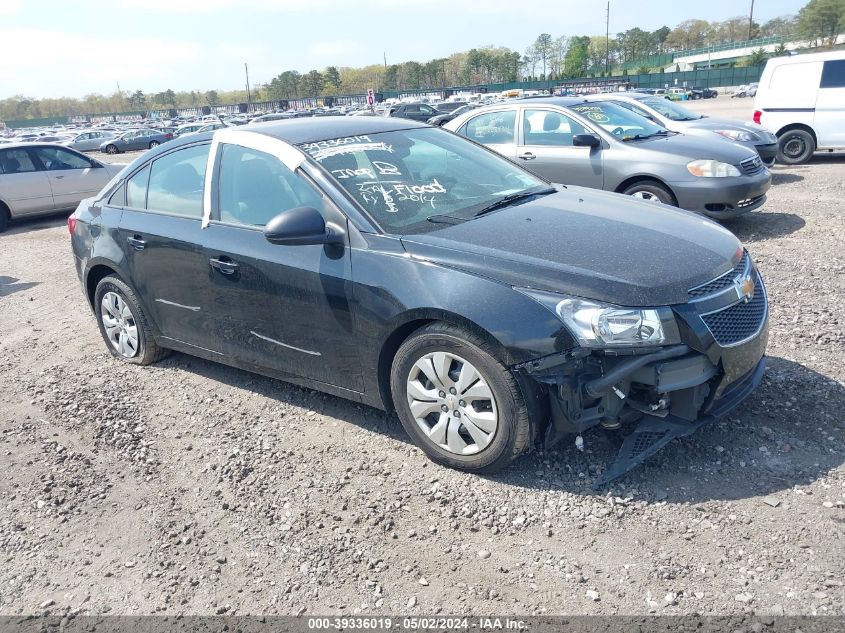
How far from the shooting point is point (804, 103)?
13.3 m

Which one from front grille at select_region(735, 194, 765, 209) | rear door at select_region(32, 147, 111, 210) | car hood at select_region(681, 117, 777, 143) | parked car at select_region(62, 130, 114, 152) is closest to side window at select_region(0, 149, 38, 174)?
rear door at select_region(32, 147, 111, 210)

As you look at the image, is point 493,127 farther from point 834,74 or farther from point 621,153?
point 834,74

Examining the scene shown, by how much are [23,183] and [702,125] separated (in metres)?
12.1

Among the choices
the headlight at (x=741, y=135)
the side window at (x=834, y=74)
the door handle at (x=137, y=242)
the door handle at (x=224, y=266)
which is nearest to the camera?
the door handle at (x=224, y=266)

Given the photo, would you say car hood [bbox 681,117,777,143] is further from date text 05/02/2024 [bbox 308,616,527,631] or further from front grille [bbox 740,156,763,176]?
date text 05/02/2024 [bbox 308,616,527,631]

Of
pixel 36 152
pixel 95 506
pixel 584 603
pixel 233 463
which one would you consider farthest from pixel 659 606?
pixel 36 152

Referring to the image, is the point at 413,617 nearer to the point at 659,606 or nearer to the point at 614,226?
the point at 659,606

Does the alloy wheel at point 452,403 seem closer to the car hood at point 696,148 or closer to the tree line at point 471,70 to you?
the car hood at point 696,148

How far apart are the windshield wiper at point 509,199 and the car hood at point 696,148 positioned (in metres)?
4.14

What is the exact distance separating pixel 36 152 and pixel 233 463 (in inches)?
452


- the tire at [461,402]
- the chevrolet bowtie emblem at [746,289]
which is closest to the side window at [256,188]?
the tire at [461,402]

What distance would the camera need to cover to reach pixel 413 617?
8.71 ft

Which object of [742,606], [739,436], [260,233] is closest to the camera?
[742,606]

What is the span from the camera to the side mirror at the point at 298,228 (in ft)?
11.7
